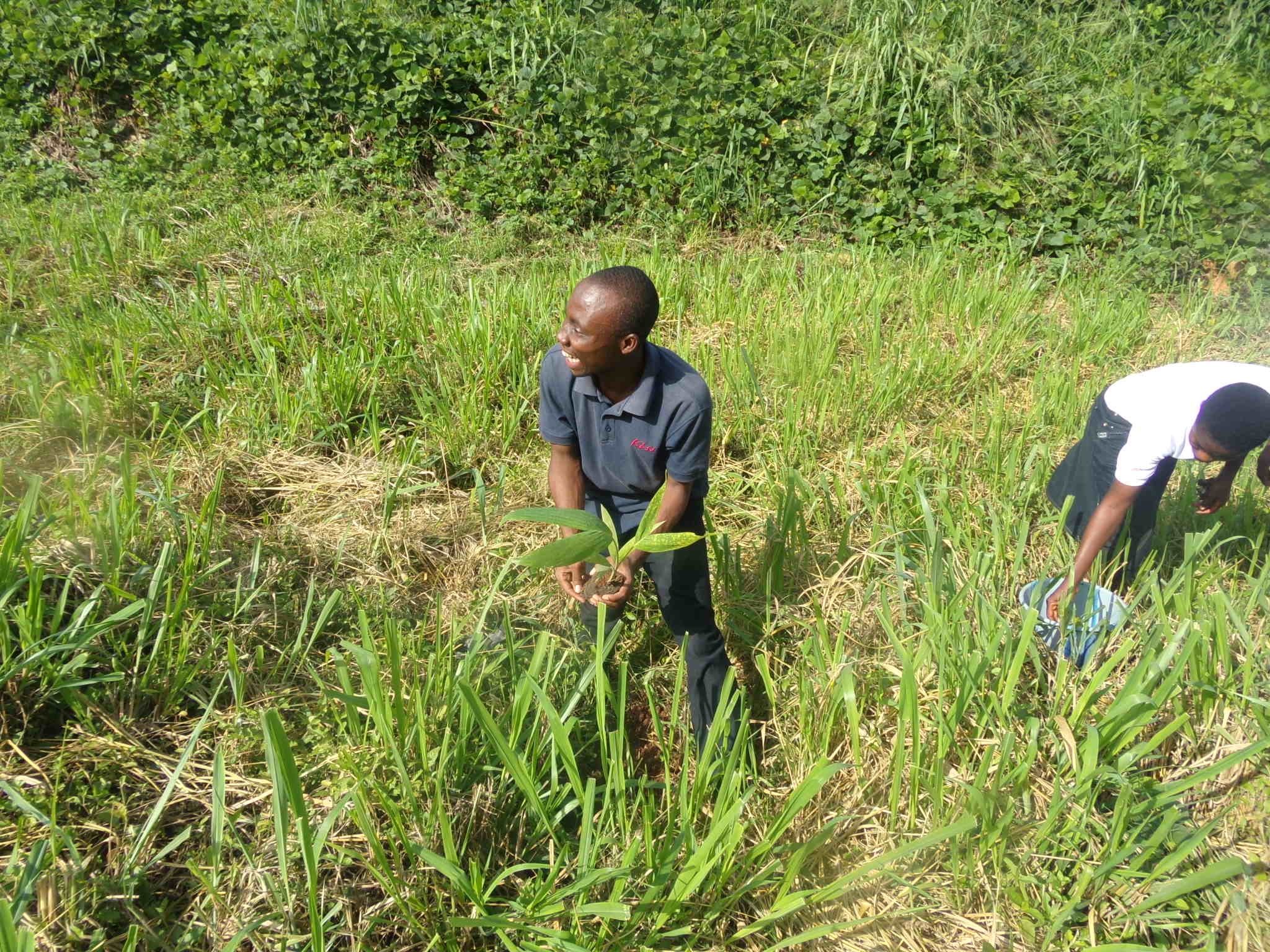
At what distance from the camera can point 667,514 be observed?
78.6 inches

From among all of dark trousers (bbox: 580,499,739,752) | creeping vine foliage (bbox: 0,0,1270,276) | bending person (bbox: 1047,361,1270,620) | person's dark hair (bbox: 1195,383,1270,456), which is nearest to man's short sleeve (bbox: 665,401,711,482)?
dark trousers (bbox: 580,499,739,752)

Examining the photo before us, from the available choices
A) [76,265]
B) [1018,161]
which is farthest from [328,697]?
[1018,161]

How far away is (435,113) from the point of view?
18.7 feet

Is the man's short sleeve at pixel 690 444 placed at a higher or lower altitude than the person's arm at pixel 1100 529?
higher

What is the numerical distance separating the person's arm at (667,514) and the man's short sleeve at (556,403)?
0.90ft

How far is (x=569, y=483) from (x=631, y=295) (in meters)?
0.56

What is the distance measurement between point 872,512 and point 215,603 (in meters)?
2.01

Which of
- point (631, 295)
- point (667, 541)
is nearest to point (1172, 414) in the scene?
point (631, 295)

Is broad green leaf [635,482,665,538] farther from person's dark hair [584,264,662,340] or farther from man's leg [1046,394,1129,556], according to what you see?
man's leg [1046,394,1129,556]

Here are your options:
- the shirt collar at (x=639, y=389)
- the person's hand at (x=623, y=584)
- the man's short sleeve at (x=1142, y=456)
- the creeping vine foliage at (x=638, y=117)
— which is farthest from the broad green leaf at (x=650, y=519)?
the creeping vine foliage at (x=638, y=117)

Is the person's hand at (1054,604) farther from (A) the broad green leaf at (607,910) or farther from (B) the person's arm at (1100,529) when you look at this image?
(A) the broad green leaf at (607,910)

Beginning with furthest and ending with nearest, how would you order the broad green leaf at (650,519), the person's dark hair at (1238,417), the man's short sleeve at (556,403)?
the person's dark hair at (1238,417)
the man's short sleeve at (556,403)
the broad green leaf at (650,519)

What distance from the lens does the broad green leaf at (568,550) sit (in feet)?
4.22

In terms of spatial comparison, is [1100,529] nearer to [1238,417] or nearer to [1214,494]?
[1238,417]
